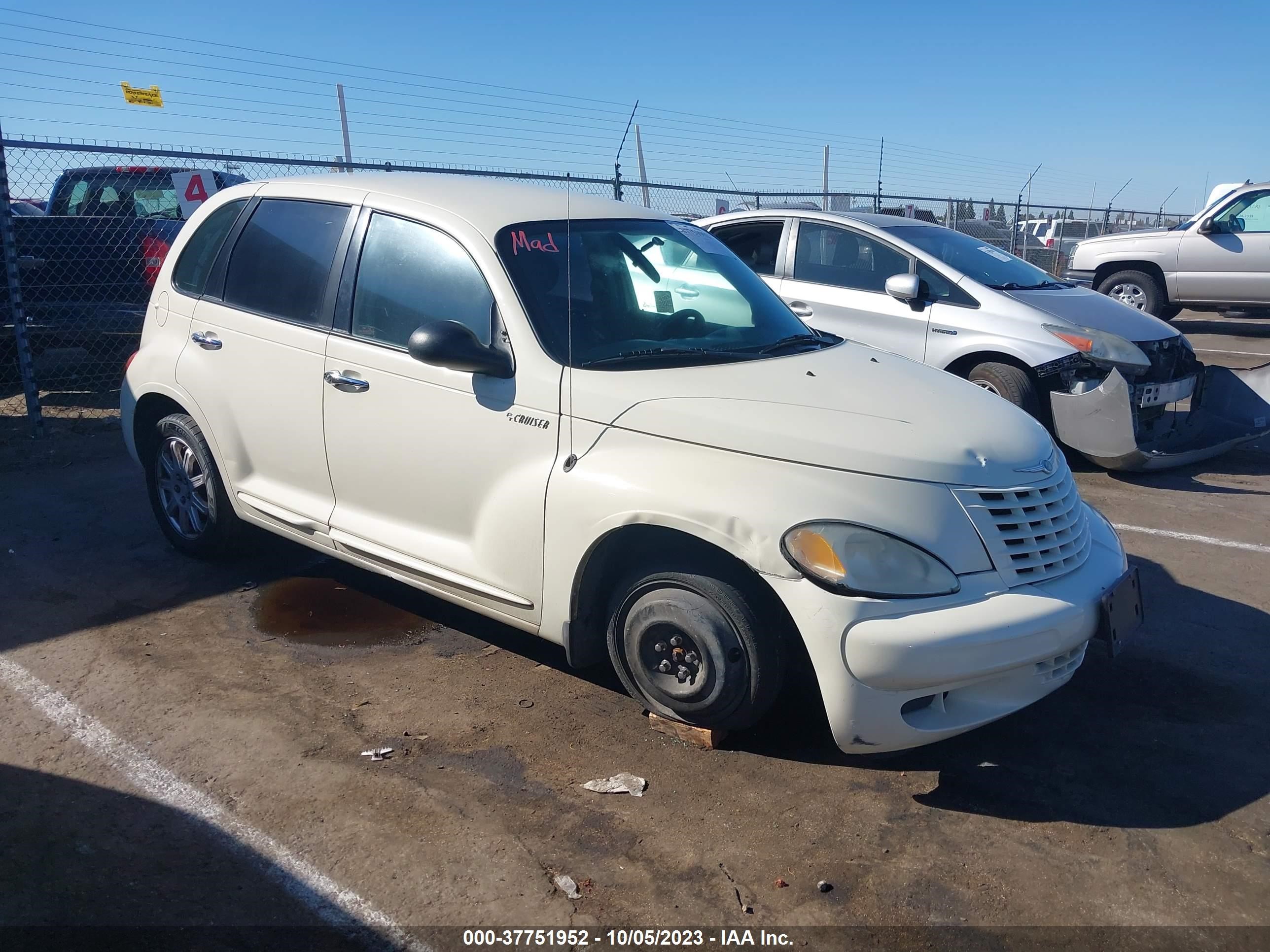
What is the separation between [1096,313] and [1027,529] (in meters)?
4.59

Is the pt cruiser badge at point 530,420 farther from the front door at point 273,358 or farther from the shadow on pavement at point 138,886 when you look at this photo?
the shadow on pavement at point 138,886

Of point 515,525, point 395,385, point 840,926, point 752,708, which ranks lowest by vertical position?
point 840,926

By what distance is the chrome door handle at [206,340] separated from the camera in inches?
187

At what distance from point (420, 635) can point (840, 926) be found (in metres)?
2.40

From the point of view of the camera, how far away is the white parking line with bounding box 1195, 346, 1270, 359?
41.5 feet

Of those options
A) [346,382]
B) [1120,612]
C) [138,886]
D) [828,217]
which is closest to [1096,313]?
[828,217]

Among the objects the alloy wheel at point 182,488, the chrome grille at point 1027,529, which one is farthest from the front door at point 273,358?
the chrome grille at point 1027,529

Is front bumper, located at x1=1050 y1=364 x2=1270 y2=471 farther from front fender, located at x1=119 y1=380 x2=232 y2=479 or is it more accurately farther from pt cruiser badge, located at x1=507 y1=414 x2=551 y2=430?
front fender, located at x1=119 y1=380 x2=232 y2=479

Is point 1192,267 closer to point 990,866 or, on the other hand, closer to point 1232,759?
point 1232,759

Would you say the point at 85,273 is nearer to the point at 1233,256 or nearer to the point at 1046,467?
the point at 1046,467

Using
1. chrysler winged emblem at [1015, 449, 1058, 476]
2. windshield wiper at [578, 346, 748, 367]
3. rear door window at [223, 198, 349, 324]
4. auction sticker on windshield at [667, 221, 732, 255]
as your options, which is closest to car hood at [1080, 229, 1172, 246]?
auction sticker on windshield at [667, 221, 732, 255]

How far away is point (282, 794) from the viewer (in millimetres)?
3244

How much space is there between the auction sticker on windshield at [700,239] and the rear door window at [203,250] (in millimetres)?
2094

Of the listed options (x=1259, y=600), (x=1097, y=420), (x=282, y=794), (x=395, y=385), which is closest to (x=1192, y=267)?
(x=1097, y=420)
